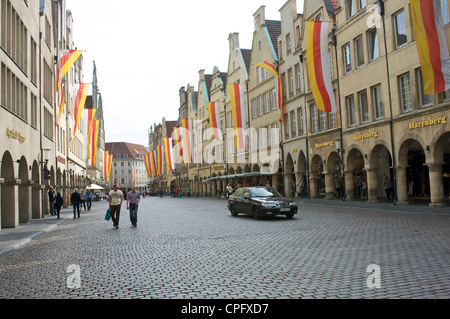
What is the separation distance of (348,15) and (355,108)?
20.9 ft

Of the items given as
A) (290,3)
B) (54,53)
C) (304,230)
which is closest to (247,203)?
(304,230)

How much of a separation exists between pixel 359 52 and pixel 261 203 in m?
14.8

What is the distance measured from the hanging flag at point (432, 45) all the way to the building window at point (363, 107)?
29.9ft

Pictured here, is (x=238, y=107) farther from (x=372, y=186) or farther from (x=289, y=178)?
(x=372, y=186)

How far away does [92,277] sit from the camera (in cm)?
818

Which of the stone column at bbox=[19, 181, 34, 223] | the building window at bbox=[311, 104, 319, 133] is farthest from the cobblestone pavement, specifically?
the building window at bbox=[311, 104, 319, 133]

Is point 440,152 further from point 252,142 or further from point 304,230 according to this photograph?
point 252,142

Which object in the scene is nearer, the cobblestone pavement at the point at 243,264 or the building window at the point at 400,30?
the cobblestone pavement at the point at 243,264

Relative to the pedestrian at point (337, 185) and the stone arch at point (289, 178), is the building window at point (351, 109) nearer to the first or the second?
the pedestrian at point (337, 185)

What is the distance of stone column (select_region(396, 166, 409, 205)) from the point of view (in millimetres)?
24234

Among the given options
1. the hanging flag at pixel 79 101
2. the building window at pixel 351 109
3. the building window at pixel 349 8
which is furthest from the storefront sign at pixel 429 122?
the hanging flag at pixel 79 101

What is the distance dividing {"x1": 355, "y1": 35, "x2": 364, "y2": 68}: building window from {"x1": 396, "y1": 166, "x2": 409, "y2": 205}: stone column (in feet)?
26.3

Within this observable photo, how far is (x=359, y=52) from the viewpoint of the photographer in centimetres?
2903

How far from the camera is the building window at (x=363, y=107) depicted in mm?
28550
